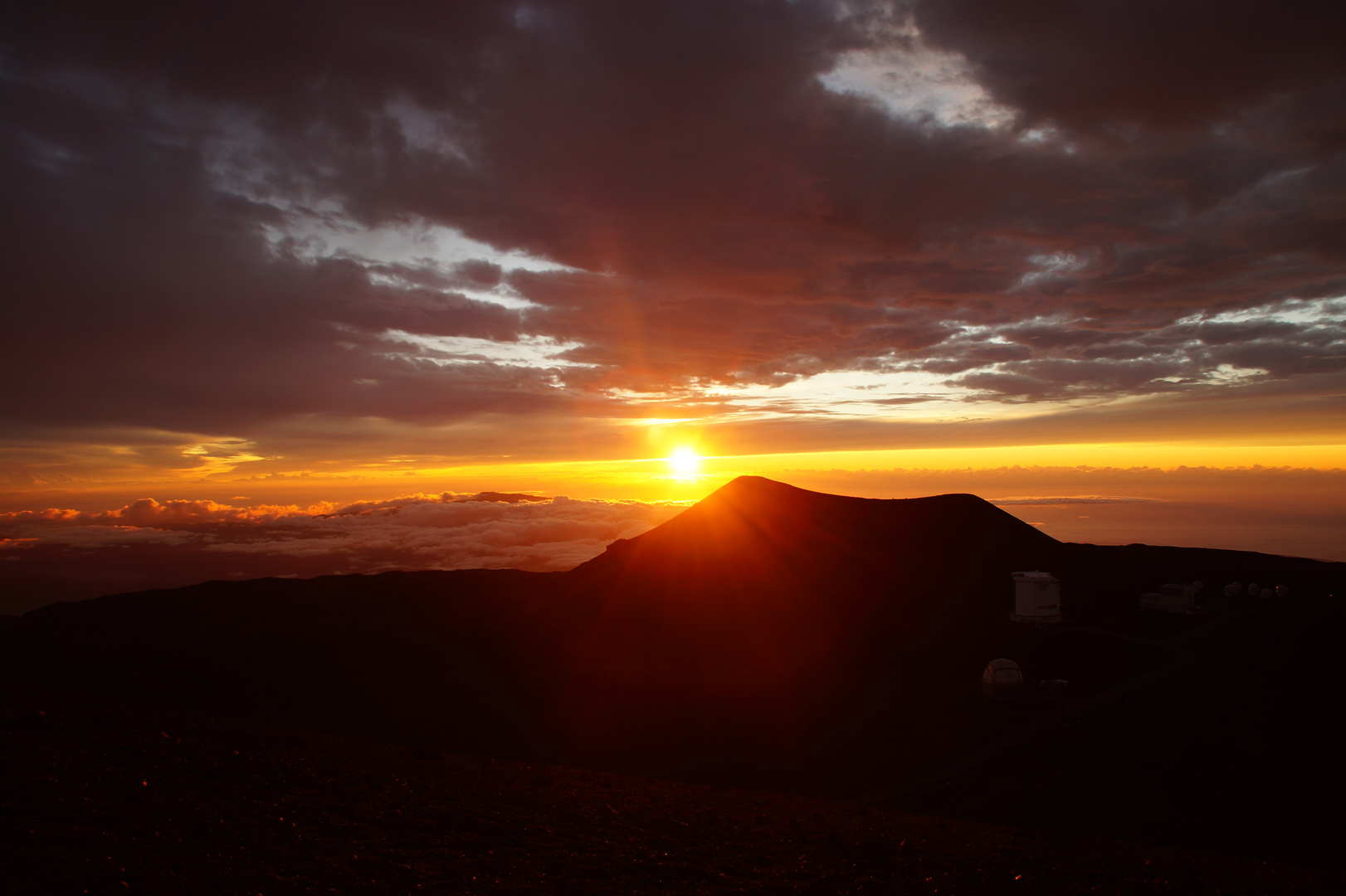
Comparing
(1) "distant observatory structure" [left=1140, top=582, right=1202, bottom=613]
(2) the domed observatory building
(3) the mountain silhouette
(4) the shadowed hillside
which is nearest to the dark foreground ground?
(4) the shadowed hillside

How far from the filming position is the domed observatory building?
5181 cm

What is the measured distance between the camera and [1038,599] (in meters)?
65.4

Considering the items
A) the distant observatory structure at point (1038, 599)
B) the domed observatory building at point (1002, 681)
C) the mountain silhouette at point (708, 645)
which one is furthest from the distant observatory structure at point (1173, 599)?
the domed observatory building at point (1002, 681)

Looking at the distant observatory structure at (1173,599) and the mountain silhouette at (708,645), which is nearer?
the mountain silhouette at (708,645)

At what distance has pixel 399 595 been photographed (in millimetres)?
104500

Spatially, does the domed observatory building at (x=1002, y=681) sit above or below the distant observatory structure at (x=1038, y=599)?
below

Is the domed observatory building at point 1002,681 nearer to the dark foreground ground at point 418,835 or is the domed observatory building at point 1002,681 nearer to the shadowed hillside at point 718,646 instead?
the shadowed hillside at point 718,646

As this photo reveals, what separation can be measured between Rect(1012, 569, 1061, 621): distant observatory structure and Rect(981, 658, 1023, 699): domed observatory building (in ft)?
44.7

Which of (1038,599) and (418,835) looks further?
(1038,599)

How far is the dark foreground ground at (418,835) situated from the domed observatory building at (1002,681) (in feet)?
87.4

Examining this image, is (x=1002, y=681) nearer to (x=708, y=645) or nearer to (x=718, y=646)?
(x=718, y=646)

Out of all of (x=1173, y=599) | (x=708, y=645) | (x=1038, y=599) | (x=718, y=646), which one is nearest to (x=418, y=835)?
(x=718, y=646)

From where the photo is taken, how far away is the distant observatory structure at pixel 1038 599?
214 feet

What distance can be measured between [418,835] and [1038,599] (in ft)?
205
